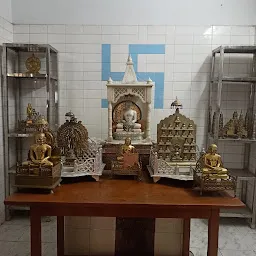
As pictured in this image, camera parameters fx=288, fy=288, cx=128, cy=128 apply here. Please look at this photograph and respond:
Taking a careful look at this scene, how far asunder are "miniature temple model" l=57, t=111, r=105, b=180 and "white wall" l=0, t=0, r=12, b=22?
4.95 ft

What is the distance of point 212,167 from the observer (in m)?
1.92

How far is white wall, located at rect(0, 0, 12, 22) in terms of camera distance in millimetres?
2963

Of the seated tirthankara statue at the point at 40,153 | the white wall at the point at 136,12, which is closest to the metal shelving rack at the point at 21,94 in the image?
the white wall at the point at 136,12

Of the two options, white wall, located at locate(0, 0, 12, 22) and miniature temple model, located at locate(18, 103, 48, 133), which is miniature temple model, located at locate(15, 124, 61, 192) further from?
white wall, located at locate(0, 0, 12, 22)

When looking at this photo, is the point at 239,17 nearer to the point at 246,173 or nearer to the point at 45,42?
the point at 246,173

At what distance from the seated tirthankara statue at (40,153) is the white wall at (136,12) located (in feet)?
5.74

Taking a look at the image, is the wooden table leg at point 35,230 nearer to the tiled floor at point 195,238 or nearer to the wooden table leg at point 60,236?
the wooden table leg at point 60,236

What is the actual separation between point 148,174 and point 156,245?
2.12ft

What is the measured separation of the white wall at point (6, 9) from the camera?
2963 mm

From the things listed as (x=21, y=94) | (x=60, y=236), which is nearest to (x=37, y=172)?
(x=60, y=236)

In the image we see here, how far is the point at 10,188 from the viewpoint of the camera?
10.5 feet

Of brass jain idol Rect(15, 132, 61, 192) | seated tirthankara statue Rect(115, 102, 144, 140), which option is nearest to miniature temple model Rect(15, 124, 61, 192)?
brass jain idol Rect(15, 132, 61, 192)

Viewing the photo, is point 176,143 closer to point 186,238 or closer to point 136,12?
point 186,238

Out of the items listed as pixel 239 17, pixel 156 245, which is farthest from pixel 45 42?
pixel 156 245
